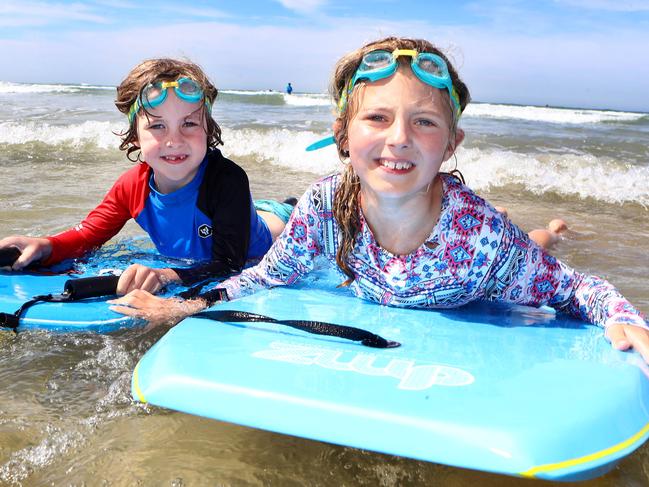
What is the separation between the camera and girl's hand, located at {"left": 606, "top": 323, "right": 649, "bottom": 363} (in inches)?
70.9

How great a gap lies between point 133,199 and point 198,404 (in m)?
2.00

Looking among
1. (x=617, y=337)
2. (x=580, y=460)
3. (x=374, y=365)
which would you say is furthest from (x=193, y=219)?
(x=580, y=460)

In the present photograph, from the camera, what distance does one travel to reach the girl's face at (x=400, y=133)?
6.50 ft

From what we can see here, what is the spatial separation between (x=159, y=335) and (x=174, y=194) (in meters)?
0.82

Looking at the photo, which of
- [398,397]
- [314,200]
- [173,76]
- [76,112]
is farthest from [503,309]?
[76,112]

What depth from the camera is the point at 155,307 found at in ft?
8.30

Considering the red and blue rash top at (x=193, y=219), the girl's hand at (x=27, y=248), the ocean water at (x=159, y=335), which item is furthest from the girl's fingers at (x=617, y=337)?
the girl's hand at (x=27, y=248)

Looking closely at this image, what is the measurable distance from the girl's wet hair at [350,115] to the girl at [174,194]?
0.96m

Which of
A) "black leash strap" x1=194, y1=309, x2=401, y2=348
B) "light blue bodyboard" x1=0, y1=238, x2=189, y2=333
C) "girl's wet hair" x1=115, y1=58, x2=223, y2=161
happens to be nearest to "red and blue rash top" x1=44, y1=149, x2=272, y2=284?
"light blue bodyboard" x1=0, y1=238, x2=189, y2=333

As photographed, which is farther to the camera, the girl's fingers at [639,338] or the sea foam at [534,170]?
the sea foam at [534,170]

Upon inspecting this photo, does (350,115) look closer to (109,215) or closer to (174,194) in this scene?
(174,194)

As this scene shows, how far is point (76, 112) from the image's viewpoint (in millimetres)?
15570

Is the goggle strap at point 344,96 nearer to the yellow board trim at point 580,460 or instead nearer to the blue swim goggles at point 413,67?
the blue swim goggles at point 413,67

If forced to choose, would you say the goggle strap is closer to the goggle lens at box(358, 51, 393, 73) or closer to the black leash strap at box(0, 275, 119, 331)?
the goggle lens at box(358, 51, 393, 73)
